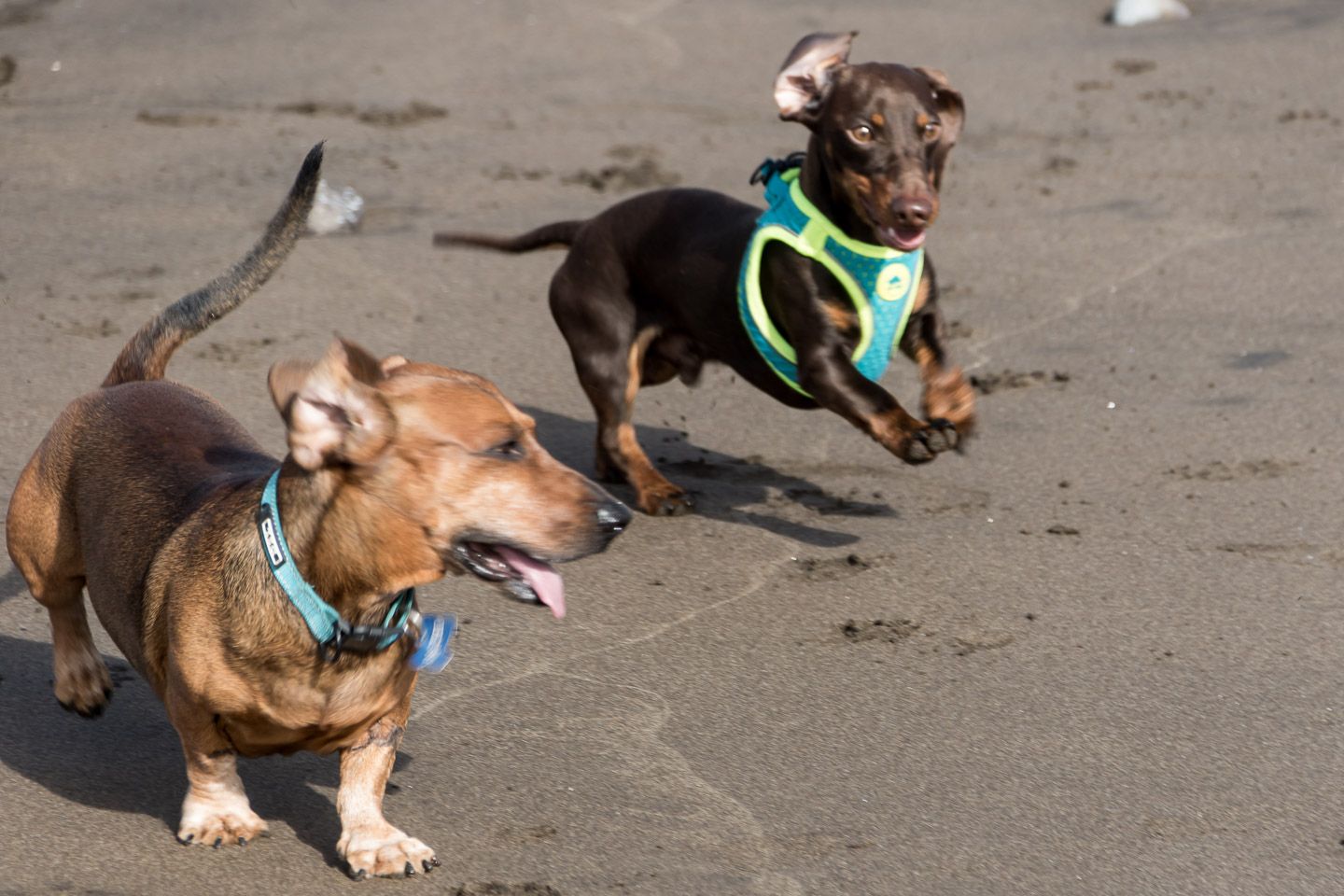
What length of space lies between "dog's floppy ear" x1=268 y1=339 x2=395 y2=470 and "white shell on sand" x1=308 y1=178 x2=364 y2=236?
439 centimetres

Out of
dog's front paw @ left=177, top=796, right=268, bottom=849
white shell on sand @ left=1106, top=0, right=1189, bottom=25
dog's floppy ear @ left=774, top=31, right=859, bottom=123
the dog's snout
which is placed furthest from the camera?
white shell on sand @ left=1106, top=0, right=1189, bottom=25

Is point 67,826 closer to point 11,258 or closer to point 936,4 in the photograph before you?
point 11,258

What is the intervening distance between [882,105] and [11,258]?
3.87 m

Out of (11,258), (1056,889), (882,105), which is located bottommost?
(11,258)

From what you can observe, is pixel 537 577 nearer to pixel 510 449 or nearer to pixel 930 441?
pixel 510 449

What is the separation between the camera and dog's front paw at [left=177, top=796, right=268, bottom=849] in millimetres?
3189

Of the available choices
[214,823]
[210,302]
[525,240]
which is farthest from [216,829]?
[525,240]

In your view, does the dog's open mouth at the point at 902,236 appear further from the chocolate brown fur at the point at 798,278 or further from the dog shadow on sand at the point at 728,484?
the dog shadow on sand at the point at 728,484

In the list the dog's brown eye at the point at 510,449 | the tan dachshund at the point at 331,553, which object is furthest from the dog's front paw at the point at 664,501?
the dog's brown eye at the point at 510,449

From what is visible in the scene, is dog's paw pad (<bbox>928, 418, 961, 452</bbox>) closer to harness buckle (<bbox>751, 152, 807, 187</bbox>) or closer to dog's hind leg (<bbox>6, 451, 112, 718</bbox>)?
harness buckle (<bbox>751, 152, 807, 187</bbox>)

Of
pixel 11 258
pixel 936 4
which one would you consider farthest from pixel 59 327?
pixel 936 4

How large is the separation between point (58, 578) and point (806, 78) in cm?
255

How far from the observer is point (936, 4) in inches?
401

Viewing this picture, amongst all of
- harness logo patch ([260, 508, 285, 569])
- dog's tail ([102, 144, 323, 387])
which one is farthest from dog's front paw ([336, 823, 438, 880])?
dog's tail ([102, 144, 323, 387])
